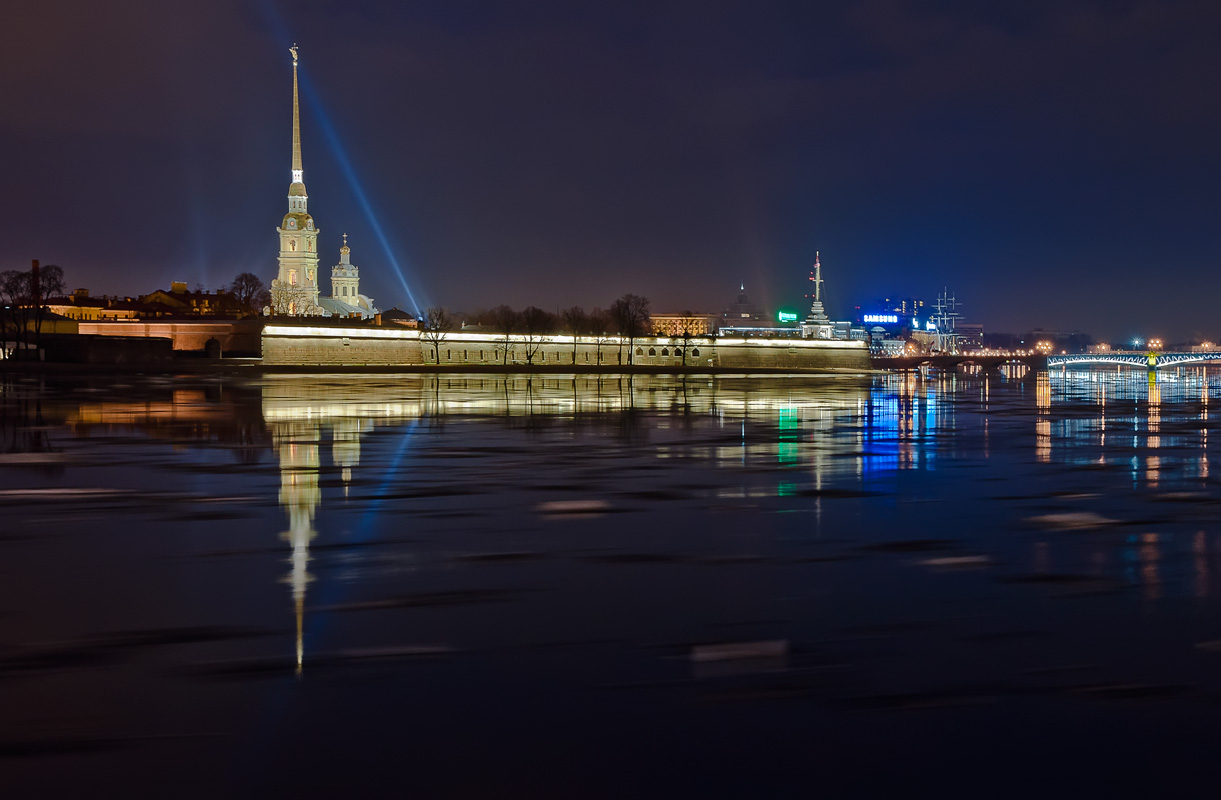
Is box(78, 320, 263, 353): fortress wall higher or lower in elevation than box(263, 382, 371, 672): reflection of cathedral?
higher

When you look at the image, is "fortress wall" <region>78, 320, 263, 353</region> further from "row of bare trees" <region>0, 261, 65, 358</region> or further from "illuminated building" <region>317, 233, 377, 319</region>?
"illuminated building" <region>317, 233, 377, 319</region>

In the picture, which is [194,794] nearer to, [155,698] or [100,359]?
[155,698]

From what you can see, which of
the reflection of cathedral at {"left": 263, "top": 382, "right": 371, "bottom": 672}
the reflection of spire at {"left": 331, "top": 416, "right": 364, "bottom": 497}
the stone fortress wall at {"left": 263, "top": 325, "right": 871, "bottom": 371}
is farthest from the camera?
the stone fortress wall at {"left": 263, "top": 325, "right": 871, "bottom": 371}

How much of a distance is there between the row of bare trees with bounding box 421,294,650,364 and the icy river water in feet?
338

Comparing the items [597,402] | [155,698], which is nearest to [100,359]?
[597,402]

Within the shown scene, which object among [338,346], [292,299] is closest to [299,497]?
[338,346]

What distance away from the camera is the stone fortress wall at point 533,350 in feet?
339

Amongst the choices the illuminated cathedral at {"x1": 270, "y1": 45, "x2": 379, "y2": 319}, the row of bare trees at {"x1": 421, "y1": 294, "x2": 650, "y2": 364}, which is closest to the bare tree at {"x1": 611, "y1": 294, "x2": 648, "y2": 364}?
the row of bare trees at {"x1": 421, "y1": 294, "x2": 650, "y2": 364}

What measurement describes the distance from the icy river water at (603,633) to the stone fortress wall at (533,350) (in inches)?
3550

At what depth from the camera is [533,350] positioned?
12350 cm

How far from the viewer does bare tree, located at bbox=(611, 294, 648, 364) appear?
12912cm

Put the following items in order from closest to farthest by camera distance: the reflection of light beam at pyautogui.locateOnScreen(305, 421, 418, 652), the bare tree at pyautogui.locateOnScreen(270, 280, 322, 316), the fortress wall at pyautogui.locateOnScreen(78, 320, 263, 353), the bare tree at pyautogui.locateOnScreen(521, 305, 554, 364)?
the reflection of light beam at pyautogui.locateOnScreen(305, 421, 418, 652) → the fortress wall at pyautogui.locateOnScreen(78, 320, 263, 353) → the bare tree at pyautogui.locateOnScreen(521, 305, 554, 364) → the bare tree at pyautogui.locateOnScreen(270, 280, 322, 316)

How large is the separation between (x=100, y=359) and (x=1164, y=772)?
8501 centimetres

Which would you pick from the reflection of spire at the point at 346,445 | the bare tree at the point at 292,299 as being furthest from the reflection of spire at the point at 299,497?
the bare tree at the point at 292,299
